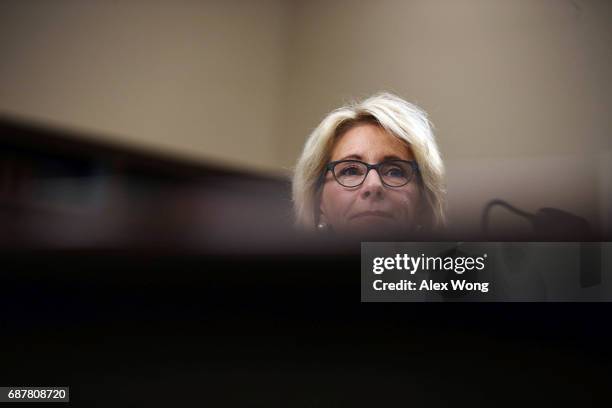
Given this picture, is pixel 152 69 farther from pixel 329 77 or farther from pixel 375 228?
pixel 375 228

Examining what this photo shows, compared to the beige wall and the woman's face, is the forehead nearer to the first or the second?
the woman's face

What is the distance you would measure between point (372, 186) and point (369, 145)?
6 cm

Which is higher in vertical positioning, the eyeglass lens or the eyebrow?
the eyebrow

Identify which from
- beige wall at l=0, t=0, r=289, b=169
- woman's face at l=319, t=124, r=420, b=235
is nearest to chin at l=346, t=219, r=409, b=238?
woman's face at l=319, t=124, r=420, b=235

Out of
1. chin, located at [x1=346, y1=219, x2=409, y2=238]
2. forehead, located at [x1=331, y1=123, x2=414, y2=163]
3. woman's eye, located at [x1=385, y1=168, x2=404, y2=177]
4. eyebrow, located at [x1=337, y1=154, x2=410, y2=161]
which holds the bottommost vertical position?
chin, located at [x1=346, y1=219, x2=409, y2=238]

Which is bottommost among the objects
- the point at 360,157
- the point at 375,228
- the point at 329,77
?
the point at 375,228

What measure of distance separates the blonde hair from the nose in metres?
0.06

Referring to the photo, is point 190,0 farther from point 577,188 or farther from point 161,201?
point 577,188

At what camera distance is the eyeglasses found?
2.81ft

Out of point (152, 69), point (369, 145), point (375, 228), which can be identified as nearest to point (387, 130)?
point (369, 145)

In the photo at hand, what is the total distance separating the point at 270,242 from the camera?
2.80 ft

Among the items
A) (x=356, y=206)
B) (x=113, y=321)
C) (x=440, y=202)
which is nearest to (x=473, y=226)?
(x=440, y=202)

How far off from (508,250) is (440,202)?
11cm

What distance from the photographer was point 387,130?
34.4 inches
